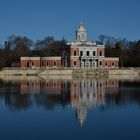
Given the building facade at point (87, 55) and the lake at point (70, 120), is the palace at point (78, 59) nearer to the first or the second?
the building facade at point (87, 55)

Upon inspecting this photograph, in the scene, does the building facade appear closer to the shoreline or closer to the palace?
the palace

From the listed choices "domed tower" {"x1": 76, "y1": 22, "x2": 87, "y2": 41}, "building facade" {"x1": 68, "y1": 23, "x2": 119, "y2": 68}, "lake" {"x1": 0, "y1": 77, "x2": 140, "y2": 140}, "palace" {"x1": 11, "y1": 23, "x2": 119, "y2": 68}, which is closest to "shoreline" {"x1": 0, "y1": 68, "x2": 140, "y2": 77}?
"palace" {"x1": 11, "y1": 23, "x2": 119, "y2": 68}

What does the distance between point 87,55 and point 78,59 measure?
230 cm

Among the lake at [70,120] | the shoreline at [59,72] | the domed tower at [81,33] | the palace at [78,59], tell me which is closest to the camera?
the lake at [70,120]

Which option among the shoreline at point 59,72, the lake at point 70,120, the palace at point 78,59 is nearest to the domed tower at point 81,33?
the palace at point 78,59

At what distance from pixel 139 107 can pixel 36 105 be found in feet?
22.8

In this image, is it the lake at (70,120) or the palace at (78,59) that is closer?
the lake at (70,120)

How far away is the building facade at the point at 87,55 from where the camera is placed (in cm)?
8800

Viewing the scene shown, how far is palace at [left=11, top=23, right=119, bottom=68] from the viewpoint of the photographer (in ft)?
289

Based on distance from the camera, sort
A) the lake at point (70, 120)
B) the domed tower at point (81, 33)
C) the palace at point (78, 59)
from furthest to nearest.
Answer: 1. the domed tower at point (81, 33)
2. the palace at point (78, 59)
3. the lake at point (70, 120)

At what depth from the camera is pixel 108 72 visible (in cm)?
8575

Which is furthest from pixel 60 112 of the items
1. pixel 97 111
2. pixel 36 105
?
pixel 36 105

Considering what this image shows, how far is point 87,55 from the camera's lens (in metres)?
88.7

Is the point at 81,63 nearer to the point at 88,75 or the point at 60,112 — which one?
the point at 88,75
